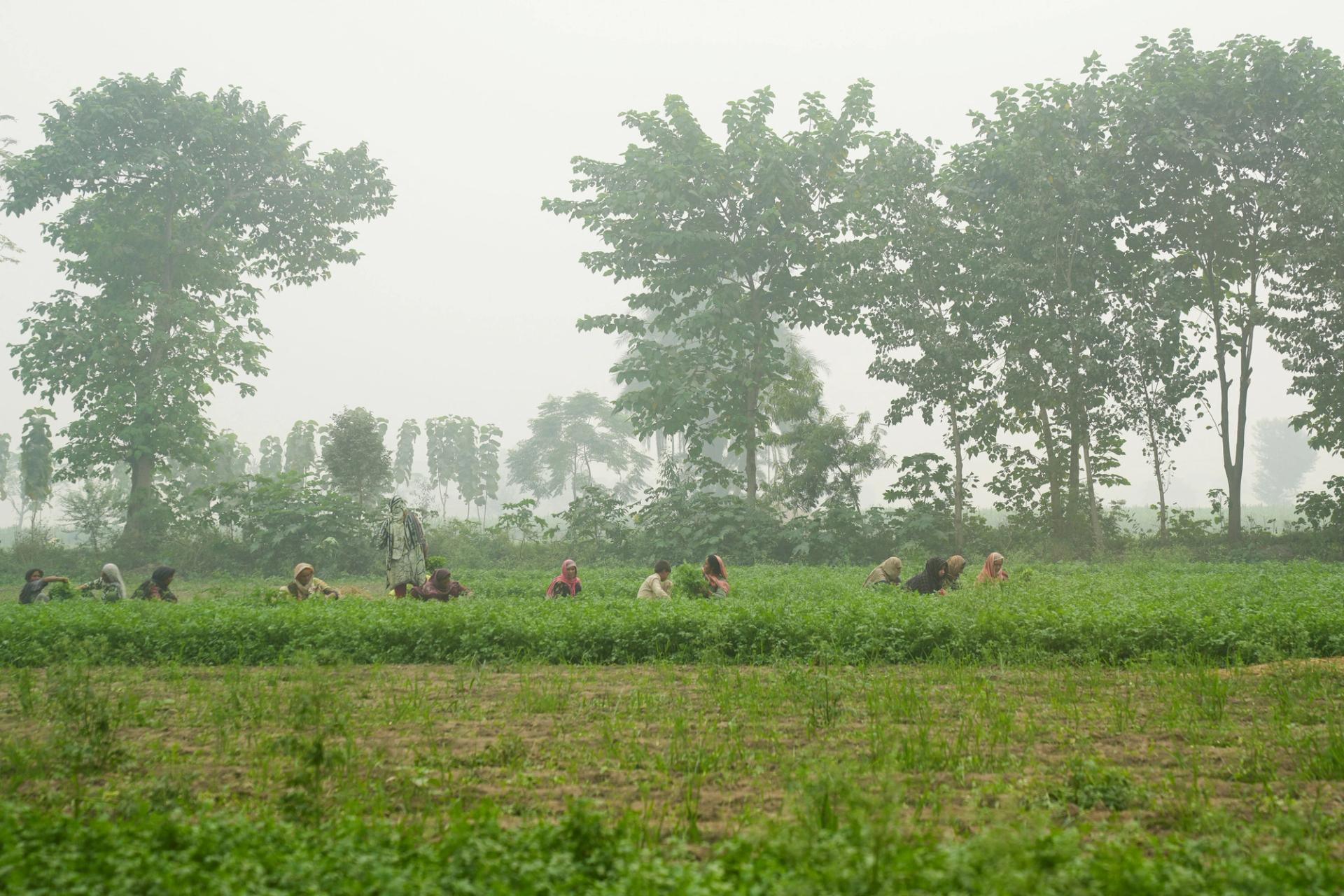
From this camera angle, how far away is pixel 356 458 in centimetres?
3316

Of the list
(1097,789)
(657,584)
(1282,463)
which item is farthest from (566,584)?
(1282,463)

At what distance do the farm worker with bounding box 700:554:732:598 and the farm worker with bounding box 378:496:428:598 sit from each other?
18.1ft

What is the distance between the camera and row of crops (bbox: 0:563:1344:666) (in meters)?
9.90

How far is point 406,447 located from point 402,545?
66.0 m

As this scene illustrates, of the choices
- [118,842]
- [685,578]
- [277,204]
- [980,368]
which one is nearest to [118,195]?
[277,204]

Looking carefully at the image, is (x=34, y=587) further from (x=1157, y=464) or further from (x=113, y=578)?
(x=1157, y=464)

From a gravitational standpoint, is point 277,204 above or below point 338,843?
above

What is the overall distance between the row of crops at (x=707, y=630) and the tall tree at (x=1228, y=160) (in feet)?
51.1

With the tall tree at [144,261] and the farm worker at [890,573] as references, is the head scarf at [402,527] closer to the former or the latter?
the farm worker at [890,573]

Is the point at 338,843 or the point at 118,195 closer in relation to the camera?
the point at 338,843

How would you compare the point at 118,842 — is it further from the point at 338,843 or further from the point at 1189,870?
the point at 1189,870

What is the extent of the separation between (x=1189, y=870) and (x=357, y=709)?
5.87 metres

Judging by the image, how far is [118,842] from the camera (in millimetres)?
4215

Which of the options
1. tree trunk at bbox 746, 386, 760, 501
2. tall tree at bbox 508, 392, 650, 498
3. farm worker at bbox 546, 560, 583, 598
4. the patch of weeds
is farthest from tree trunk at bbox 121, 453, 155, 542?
tall tree at bbox 508, 392, 650, 498
